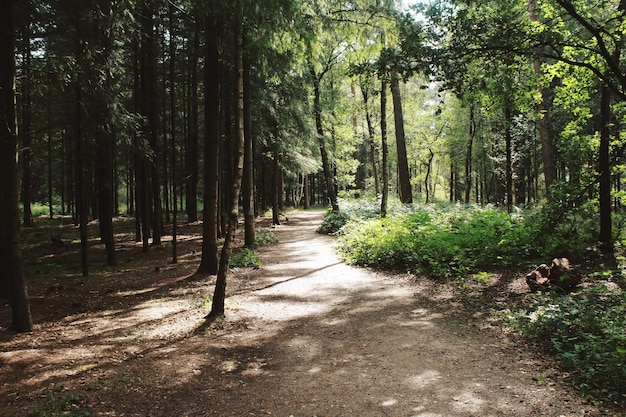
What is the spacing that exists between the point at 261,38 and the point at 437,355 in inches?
261

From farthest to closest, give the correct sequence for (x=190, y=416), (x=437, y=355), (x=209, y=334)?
(x=209, y=334) < (x=437, y=355) < (x=190, y=416)

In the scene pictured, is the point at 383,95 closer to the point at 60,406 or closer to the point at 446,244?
the point at 446,244

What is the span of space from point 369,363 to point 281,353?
1.32 meters

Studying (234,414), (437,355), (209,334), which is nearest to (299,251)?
(209,334)

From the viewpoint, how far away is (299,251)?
14.5m

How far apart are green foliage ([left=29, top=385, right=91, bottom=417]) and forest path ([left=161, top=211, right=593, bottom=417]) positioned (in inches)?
52.4

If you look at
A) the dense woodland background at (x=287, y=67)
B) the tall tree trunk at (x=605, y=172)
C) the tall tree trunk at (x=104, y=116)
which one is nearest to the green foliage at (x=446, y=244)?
the dense woodland background at (x=287, y=67)

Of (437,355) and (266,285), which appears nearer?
(437,355)

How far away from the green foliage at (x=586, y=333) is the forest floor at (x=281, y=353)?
9.7 inches

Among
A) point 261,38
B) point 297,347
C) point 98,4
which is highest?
point 98,4

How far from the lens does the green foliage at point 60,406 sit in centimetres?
386

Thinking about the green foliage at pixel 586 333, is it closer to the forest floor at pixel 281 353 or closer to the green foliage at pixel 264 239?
the forest floor at pixel 281 353

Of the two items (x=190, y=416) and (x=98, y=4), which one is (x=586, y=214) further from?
(x=98, y=4)

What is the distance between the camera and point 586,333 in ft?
17.0
